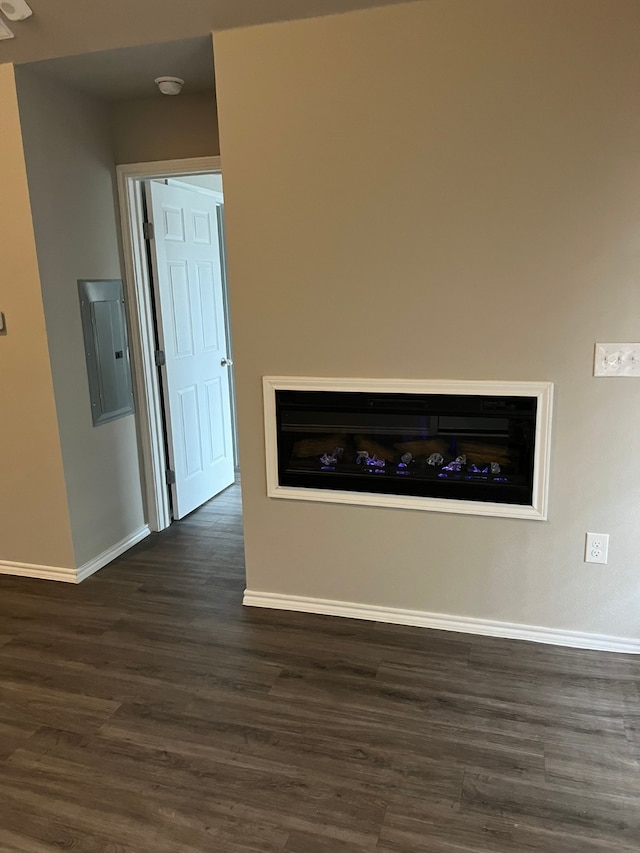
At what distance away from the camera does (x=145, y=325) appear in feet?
12.3

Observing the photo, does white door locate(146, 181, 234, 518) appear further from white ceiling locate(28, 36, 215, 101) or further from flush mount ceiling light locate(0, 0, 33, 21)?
flush mount ceiling light locate(0, 0, 33, 21)

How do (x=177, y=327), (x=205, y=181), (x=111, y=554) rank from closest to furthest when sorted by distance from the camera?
(x=111, y=554) < (x=177, y=327) < (x=205, y=181)

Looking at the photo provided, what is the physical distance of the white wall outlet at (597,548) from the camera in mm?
2553

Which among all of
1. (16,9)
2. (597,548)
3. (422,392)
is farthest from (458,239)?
(16,9)

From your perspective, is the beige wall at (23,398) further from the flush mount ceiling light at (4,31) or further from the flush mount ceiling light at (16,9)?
the flush mount ceiling light at (16,9)

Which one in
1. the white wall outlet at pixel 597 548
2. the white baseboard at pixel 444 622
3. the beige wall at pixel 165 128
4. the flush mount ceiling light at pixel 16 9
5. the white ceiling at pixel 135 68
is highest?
the flush mount ceiling light at pixel 16 9

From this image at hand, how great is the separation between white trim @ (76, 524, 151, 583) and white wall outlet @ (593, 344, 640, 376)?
2.67 metres

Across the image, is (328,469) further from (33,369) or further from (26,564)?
(26,564)

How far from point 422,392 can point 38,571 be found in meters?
2.28

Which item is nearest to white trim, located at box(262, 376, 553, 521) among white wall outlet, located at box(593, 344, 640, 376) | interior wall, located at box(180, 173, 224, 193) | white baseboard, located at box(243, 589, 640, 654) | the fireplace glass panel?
the fireplace glass panel

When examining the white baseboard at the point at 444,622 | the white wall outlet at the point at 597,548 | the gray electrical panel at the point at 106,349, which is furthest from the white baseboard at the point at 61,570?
the white wall outlet at the point at 597,548

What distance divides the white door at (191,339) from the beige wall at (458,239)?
4.07 feet

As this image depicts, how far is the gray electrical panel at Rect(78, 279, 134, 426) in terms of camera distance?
11.1 ft

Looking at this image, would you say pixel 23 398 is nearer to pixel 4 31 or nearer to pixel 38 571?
pixel 38 571
